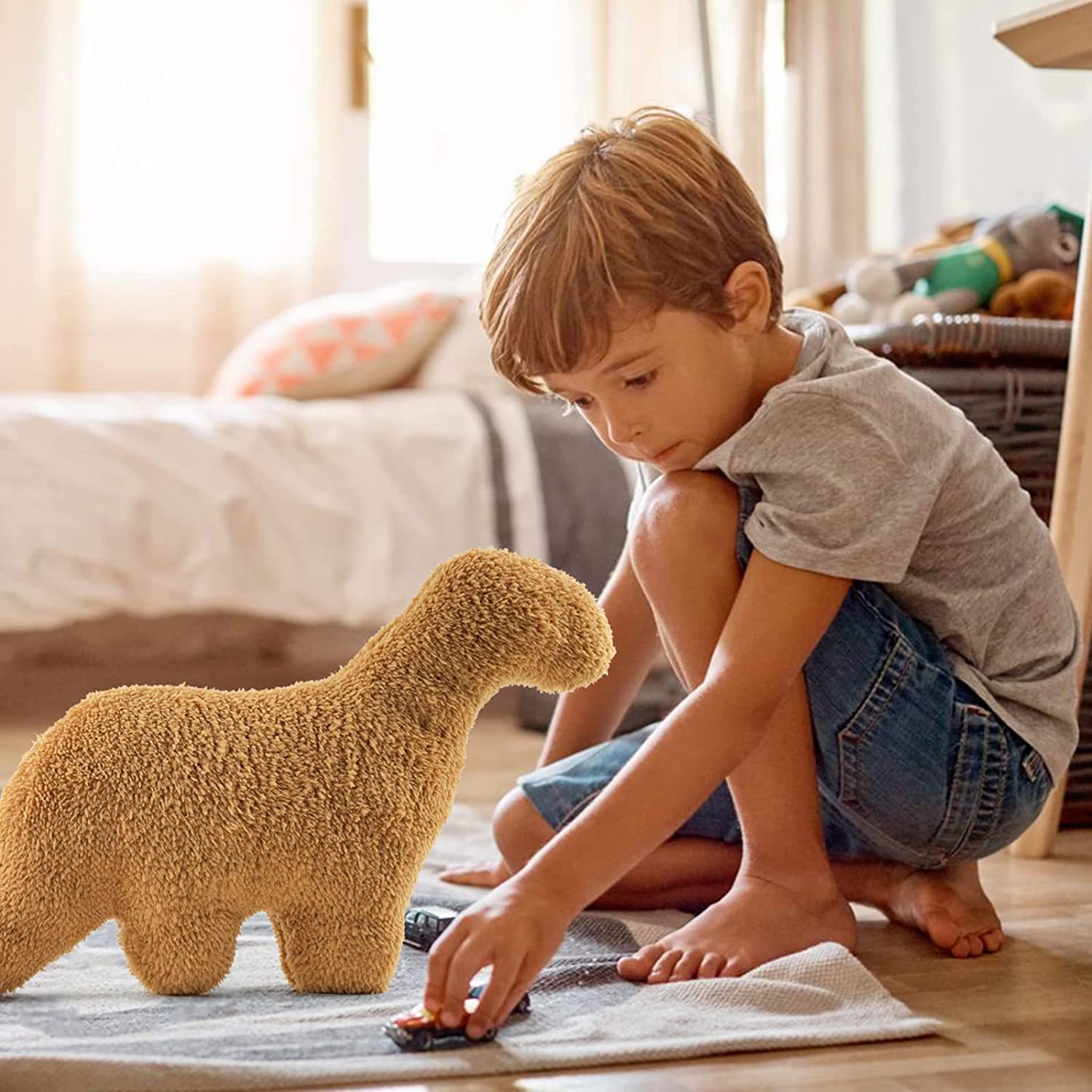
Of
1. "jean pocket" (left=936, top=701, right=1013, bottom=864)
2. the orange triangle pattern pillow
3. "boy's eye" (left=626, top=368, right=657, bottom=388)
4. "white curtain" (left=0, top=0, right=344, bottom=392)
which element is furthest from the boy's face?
"white curtain" (left=0, top=0, right=344, bottom=392)

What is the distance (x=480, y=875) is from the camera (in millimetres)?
1172

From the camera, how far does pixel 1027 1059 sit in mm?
802

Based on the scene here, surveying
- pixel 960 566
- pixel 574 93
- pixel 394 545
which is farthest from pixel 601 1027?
pixel 574 93

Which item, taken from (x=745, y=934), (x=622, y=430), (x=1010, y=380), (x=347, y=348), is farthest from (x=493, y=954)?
(x=347, y=348)

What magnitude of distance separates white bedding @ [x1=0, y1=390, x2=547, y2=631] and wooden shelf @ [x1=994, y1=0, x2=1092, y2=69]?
37.7 inches

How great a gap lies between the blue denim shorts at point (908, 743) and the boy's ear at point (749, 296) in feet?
0.35

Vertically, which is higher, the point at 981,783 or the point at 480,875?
the point at 981,783

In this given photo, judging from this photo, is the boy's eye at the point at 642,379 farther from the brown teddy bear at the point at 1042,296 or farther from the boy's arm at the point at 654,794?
the brown teddy bear at the point at 1042,296

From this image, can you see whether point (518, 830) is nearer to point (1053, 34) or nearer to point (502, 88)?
point (1053, 34)

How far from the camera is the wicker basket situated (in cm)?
137

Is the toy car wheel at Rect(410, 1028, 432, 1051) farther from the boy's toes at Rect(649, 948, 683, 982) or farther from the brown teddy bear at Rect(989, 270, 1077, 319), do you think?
the brown teddy bear at Rect(989, 270, 1077, 319)

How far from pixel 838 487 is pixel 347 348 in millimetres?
1485

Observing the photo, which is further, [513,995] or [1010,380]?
[1010,380]

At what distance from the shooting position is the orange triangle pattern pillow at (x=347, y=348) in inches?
90.1
